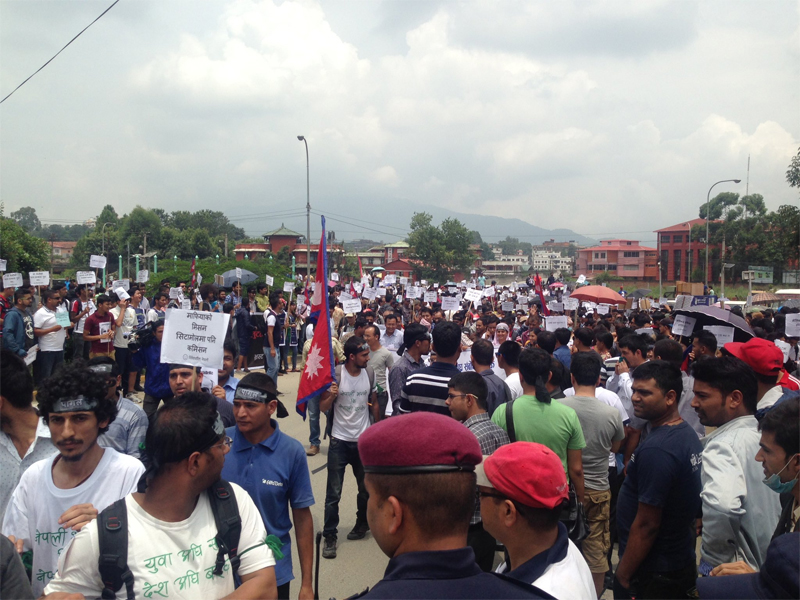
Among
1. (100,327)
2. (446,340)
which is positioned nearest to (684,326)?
(446,340)

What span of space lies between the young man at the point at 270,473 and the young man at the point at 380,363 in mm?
3503

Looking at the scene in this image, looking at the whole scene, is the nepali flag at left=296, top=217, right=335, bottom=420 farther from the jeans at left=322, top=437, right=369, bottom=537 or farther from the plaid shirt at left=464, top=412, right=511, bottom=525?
the plaid shirt at left=464, top=412, right=511, bottom=525

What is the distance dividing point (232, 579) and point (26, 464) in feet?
5.00

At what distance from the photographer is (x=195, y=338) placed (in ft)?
14.4

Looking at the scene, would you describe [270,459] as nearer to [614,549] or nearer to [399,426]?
[399,426]

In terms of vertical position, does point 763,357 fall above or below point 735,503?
above

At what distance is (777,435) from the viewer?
254 cm

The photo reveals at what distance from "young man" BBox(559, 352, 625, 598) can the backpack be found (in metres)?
2.87

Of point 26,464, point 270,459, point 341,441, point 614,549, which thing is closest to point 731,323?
point 614,549

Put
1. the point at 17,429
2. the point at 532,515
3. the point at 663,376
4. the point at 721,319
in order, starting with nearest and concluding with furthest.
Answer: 1. the point at 532,515
2. the point at 17,429
3. the point at 663,376
4. the point at 721,319

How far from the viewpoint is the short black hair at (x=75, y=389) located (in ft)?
9.02

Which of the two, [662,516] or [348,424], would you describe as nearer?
[662,516]

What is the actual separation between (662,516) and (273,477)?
2122 millimetres

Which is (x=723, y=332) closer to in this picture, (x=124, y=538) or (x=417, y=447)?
(x=417, y=447)
